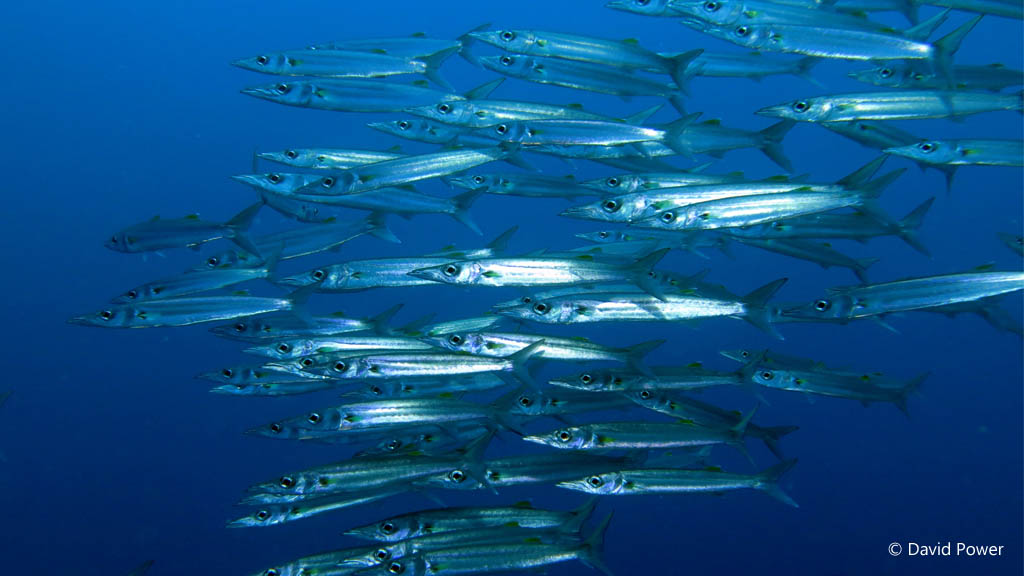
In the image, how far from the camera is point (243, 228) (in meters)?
5.18

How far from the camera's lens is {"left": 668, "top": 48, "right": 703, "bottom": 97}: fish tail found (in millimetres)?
4814

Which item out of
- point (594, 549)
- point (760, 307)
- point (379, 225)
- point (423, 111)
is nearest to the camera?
point (760, 307)

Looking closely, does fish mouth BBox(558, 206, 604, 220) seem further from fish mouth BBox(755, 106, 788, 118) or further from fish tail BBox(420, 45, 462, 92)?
fish tail BBox(420, 45, 462, 92)

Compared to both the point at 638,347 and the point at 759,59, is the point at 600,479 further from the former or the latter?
the point at 759,59

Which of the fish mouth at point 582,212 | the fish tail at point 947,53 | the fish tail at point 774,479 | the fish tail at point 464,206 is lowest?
the fish tail at point 774,479

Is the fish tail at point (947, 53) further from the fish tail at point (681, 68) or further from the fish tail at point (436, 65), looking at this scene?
the fish tail at point (436, 65)

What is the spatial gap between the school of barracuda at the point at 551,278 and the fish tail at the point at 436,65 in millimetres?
18

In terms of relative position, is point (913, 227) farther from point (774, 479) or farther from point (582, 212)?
point (582, 212)

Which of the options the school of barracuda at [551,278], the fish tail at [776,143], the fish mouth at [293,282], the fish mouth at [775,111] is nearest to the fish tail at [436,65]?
the school of barracuda at [551,278]

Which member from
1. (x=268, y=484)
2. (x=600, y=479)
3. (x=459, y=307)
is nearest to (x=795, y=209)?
(x=600, y=479)

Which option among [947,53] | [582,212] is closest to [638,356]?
[582,212]

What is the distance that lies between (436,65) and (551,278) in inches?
92.4

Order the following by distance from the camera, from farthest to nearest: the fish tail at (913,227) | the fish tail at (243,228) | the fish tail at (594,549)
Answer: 1. the fish tail at (243,228)
2. the fish tail at (913,227)
3. the fish tail at (594,549)

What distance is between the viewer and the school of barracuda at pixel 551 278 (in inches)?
160
